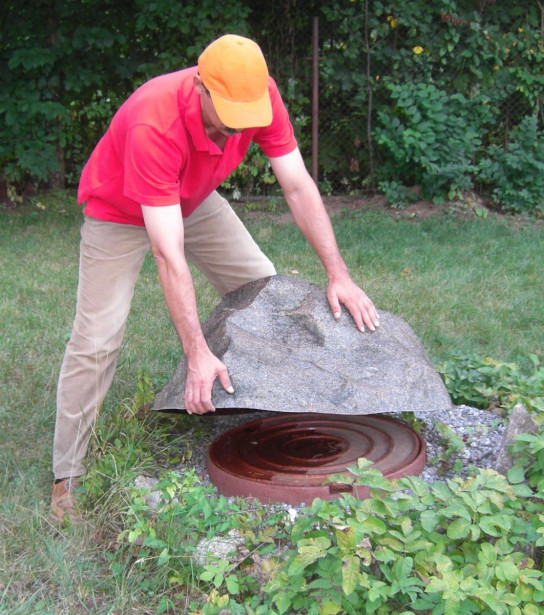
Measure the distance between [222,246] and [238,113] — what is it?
107 centimetres

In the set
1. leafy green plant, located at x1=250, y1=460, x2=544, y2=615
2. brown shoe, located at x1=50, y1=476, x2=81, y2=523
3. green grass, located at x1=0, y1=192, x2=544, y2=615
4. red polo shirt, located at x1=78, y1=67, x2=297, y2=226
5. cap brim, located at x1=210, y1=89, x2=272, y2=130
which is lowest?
green grass, located at x1=0, y1=192, x2=544, y2=615

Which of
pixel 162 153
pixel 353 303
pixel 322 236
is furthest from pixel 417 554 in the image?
pixel 162 153

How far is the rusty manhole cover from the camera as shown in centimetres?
299

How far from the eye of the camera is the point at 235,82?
9.15ft

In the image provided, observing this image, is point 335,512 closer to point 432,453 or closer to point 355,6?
point 432,453

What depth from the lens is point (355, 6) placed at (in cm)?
905

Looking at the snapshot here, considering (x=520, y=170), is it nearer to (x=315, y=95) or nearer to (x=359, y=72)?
(x=359, y=72)

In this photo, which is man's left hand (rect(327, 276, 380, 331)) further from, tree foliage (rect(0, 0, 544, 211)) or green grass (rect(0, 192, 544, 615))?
tree foliage (rect(0, 0, 544, 211))

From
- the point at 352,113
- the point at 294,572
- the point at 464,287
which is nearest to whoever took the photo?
the point at 294,572

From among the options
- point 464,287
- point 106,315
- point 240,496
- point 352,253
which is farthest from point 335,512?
point 352,253

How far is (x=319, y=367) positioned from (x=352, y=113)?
22.8 feet

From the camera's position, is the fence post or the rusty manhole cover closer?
the rusty manhole cover

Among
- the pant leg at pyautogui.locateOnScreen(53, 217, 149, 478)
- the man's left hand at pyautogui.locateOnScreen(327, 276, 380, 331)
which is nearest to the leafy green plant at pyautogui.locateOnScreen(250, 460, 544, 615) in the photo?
the man's left hand at pyautogui.locateOnScreen(327, 276, 380, 331)

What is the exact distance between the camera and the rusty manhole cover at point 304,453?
2994 mm
